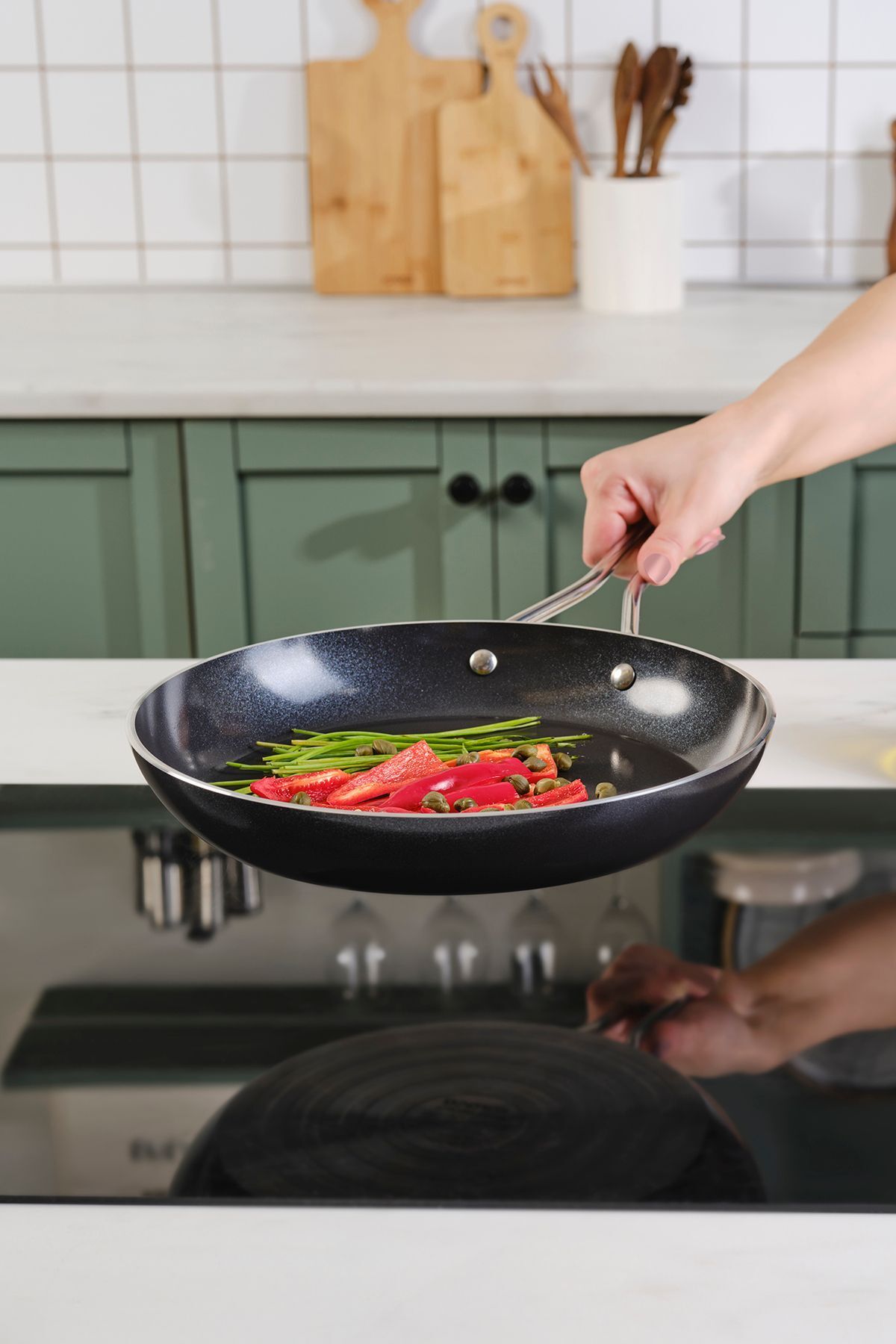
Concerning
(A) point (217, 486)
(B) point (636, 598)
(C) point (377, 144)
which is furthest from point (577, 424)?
(B) point (636, 598)

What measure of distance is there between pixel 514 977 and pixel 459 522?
1248 mm

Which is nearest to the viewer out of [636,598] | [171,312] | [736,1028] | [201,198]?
[736,1028]

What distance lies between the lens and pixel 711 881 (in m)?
0.79

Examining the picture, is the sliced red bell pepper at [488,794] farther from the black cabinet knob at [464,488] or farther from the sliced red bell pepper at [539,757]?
the black cabinet knob at [464,488]

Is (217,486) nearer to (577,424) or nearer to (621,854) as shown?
(577,424)

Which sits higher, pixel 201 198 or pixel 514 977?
pixel 201 198

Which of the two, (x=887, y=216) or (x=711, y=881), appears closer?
(x=711, y=881)

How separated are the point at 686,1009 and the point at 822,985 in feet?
0.23

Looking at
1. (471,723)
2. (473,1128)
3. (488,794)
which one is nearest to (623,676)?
(471,723)

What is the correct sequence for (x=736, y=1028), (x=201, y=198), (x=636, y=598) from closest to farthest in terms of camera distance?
(x=736, y=1028) → (x=636, y=598) → (x=201, y=198)

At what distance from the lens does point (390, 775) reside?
0.82m

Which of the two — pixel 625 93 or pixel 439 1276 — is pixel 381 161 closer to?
pixel 625 93

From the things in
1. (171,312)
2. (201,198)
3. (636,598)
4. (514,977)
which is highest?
(201,198)

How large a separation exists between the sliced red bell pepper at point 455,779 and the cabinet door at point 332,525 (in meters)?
1.09
